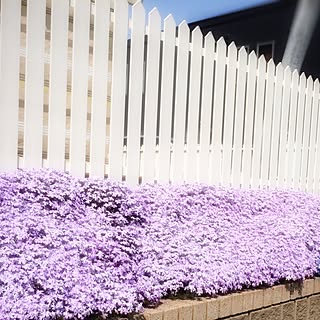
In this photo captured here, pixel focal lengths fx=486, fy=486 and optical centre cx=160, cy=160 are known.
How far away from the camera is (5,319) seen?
82.1 inches

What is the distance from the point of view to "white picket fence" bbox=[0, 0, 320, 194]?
305 centimetres

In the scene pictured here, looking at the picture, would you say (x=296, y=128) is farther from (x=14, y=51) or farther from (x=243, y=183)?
(x=14, y=51)

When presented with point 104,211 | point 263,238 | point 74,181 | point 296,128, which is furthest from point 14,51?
point 296,128

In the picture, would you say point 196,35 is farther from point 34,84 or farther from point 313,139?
point 313,139

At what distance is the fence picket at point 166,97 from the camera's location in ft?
12.5

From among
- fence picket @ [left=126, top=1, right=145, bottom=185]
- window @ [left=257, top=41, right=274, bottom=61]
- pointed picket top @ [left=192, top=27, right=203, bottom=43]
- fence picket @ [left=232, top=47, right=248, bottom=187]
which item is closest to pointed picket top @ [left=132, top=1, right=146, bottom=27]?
fence picket @ [left=126, top=1, right=145, bottom=185]

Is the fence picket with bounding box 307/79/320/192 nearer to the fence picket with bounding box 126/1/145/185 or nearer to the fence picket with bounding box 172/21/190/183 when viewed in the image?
the fence picket with bounding box 172/21/190/183

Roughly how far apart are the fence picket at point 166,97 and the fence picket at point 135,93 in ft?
0.76

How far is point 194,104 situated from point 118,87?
0.85m

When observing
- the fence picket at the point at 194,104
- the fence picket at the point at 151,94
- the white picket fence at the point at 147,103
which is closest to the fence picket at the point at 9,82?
the white picket fence at the point at 147,103

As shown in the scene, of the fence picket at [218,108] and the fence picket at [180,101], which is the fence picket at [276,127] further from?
the fence picket at [180,101]

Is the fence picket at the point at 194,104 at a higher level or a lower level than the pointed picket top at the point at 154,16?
lower

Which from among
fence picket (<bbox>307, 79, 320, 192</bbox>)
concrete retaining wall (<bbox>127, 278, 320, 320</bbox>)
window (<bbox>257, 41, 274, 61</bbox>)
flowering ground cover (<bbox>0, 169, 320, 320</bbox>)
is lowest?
concrete retaining wall (<bbox>127, 278, 320, 320</bbox>)

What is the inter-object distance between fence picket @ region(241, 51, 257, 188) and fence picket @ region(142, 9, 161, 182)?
47.0 inches
